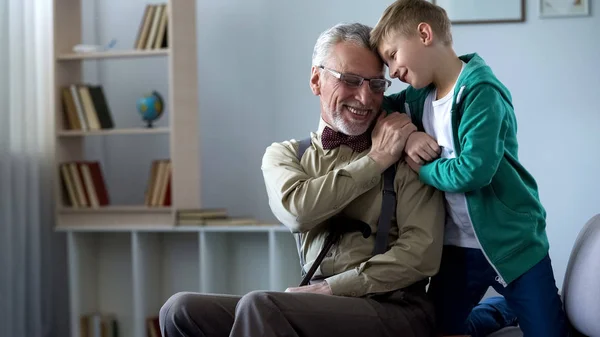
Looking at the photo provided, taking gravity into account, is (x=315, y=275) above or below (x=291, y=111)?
below

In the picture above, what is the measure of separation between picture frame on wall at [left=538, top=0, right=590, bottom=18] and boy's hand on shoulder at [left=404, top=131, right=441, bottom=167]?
1832 mm

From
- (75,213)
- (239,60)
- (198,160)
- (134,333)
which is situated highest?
(239,60)

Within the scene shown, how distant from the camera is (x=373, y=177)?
6.96ft

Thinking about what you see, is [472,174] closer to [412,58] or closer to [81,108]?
[412,58]

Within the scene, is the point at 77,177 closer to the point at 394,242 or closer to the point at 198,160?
the point at 198,160

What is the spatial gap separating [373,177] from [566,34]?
1.97 metres

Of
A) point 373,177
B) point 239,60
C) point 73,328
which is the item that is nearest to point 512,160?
point 373,177

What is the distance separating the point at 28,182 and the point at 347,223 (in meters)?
2.07

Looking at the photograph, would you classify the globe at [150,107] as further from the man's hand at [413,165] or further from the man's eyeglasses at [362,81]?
the man's hand at [413,165]

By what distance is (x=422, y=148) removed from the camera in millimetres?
2123

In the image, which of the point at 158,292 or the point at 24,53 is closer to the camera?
the point at 24,53

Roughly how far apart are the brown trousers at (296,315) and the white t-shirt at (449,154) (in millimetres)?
193

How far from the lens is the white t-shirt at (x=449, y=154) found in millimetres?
2100

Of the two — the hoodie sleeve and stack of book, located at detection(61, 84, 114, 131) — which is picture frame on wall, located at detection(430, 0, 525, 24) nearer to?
stack of book, located at detection(61, 84, 114, 131)
